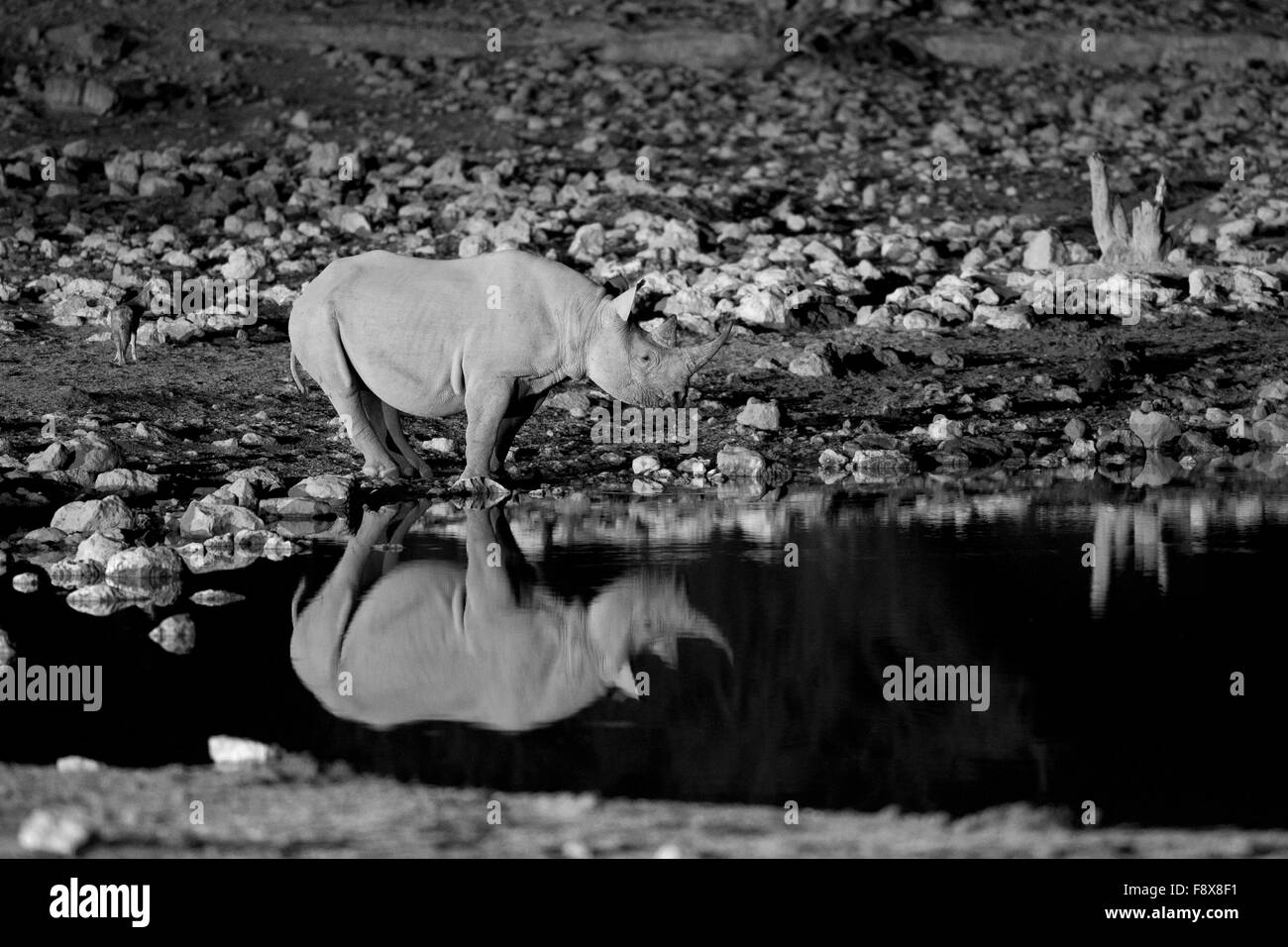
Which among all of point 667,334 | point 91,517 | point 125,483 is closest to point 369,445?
point 125,483

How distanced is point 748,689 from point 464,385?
13.2 ft

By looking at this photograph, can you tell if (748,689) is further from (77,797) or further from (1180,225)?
(1180,225)

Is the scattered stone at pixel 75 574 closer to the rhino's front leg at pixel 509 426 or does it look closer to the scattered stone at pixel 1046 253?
the rhino's front leg at pixel 509 426

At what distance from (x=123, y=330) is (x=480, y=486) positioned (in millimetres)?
3675

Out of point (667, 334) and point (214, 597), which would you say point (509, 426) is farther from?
point (214, 597)

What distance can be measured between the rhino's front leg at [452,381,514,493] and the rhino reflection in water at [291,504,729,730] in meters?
1.33

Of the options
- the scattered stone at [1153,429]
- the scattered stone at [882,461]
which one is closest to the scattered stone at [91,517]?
the scattered stone at [882,461]

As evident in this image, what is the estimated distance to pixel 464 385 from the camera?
1070 cm

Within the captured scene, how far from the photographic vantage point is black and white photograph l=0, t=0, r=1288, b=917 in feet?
20.0

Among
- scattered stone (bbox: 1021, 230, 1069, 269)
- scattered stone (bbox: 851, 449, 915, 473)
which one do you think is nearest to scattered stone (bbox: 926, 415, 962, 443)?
scattered stone (bbox: 851, 449, 915, 473)

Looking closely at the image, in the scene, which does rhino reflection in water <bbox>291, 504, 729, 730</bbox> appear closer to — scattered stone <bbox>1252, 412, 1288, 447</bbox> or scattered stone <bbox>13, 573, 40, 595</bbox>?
scattered stone <bbox>13, 573, 40, 595</bbox>

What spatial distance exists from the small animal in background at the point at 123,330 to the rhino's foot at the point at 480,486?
11.6 ft

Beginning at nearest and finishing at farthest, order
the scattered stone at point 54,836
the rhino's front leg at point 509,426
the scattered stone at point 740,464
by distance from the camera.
A: the scattered stone at point 54,836, the rhino's front leg at point 509,426, the scattered stone at point 740,464

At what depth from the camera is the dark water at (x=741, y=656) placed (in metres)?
6.22
